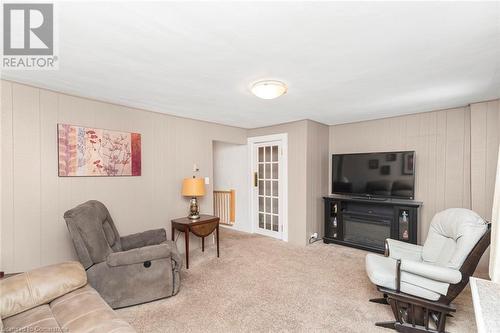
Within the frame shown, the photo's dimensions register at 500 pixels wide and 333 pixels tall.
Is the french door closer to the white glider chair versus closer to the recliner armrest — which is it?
the white glider chair

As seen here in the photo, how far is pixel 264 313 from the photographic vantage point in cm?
216

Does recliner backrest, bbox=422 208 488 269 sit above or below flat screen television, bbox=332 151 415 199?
below

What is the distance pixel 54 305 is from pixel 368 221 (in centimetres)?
388

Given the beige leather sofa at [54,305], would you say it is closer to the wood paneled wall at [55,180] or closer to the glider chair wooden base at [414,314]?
the wood paneled wall at [55,180]

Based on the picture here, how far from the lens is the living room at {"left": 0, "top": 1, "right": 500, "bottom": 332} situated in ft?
4.67

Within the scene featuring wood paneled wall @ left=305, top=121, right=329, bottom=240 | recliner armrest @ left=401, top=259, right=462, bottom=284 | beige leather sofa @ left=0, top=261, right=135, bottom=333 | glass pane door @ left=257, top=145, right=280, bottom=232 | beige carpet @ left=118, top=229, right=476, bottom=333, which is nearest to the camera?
beige leather sofa @ left=0, top=261, right=135, bottom=333

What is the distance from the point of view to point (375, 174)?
3.82 metres

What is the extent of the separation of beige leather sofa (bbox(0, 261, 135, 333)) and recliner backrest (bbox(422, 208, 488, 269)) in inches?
93.8

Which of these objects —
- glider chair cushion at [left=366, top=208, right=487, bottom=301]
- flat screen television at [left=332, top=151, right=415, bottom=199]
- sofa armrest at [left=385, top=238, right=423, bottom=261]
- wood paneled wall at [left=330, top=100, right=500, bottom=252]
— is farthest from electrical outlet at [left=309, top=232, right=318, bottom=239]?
glider chair cushion at [left=366, top=208, right=487, bottom=301]

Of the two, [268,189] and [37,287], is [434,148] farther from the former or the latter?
[37,287]

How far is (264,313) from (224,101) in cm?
233

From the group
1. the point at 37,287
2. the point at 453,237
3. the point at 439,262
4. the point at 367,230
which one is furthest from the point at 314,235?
the point at 37,287

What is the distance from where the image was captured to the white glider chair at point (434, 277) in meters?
1.81

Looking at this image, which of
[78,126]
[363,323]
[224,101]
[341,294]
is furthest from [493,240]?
[78,126]
